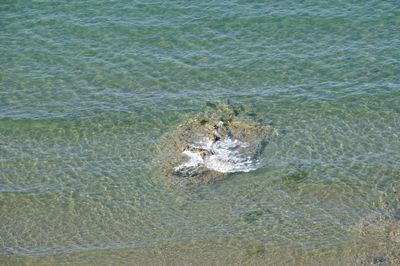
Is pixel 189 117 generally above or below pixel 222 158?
above

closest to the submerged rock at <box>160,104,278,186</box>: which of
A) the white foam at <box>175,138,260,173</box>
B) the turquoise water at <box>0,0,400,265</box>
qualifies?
the white foam at <box>175,138,260,173</box>

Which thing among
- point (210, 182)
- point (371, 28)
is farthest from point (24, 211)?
point (371, 28)

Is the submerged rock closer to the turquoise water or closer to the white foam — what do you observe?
the white foam

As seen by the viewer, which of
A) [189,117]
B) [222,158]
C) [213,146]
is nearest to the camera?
[222,158]

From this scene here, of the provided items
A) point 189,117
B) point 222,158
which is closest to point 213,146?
point 222,158

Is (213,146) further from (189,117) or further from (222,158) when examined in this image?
(189,117)

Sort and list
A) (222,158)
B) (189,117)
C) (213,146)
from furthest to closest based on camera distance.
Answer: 1. (189,117)
2. (213,146)
3. (222,158)

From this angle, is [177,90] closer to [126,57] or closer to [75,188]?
[126,57]
